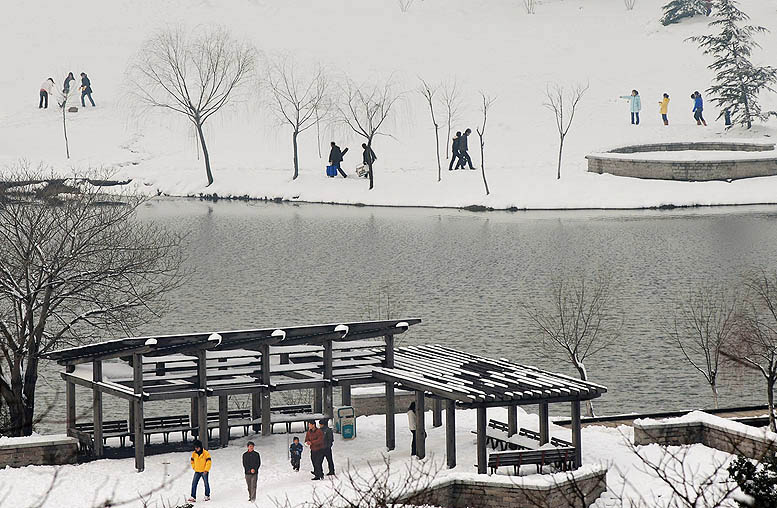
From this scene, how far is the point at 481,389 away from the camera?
22125 millimetres

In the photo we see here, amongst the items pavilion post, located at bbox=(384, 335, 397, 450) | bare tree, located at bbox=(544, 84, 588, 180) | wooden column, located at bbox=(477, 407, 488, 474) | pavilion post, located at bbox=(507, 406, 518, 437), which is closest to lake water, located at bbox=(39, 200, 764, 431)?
pavilion post, located at bbox=(507, 406, 518, 437)

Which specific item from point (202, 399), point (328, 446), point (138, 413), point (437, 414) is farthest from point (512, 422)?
point (138, 413)

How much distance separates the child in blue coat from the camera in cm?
→ 2183

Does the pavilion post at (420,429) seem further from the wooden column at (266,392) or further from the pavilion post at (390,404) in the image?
the wooden column at (266,392)

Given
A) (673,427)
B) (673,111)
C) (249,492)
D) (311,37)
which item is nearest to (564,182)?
(673,111)

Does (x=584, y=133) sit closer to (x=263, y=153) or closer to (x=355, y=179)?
(x=355, y=179)

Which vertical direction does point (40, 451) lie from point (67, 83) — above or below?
below

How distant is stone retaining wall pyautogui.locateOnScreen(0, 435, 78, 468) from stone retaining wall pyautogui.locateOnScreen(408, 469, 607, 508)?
625 centimetres

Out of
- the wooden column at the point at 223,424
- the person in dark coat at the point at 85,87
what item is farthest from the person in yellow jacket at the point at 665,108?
the wooden column at the point at 223,424

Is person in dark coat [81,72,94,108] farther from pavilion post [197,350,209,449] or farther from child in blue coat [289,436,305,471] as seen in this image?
child in blue coat [289,436,305,471]

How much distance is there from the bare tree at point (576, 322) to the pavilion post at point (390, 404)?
506 cm

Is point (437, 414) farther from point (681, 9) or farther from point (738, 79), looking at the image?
point (681, 9)

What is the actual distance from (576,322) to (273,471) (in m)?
9.24

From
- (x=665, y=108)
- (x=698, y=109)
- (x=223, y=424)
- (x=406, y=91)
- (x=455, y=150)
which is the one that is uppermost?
(x=406, y=91)
